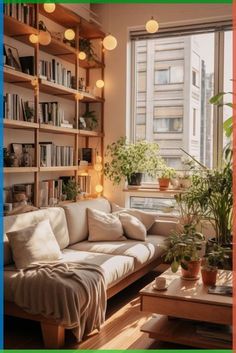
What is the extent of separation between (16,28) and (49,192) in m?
1.65

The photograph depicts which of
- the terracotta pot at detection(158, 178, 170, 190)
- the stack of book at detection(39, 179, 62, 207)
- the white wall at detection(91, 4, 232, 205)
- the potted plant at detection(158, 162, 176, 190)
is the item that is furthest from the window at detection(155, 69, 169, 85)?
the stack of book at detection(39, 179, 62, 207)

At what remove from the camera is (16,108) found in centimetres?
369

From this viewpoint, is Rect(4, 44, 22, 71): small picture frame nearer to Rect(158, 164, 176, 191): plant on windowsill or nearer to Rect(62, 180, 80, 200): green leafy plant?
Rect(62, 180, 80, 200): green leafy plant

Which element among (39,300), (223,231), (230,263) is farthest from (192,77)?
(39,300)

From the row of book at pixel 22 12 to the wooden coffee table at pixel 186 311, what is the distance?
266 cm

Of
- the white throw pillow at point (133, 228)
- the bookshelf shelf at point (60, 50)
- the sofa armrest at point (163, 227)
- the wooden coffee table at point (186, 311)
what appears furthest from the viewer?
the sofa armrest at point (163, 227)

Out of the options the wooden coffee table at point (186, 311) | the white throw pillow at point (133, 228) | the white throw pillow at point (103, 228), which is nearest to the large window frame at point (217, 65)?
the white throw pillow at point (133, 228)

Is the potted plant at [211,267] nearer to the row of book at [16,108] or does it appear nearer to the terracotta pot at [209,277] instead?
the terracotta pot at [209,277]

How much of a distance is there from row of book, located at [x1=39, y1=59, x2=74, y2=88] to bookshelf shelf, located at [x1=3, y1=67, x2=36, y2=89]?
18 centimetres

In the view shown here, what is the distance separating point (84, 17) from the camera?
5.09 meters

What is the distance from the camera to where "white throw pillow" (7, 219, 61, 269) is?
295cm

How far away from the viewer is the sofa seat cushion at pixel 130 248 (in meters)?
3.62

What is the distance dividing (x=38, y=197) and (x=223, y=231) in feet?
6.21

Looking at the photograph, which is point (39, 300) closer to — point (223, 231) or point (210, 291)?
point (210, 291)
